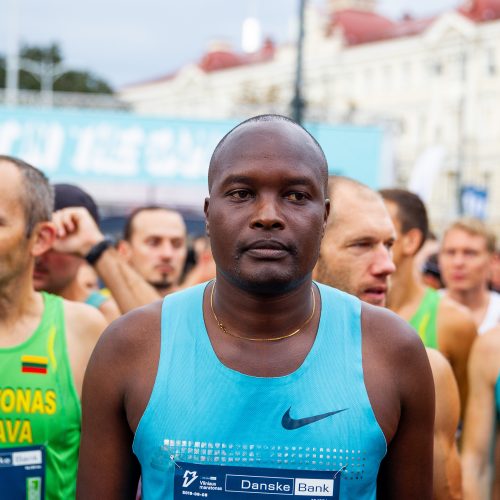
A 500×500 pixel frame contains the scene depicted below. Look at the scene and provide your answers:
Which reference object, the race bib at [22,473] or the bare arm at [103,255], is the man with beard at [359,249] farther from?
the race bib at [22,473]

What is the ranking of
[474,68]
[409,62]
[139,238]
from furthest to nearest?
1. [409,62]
2. [474,68]
3. [139,238]

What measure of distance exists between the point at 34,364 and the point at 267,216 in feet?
4.43

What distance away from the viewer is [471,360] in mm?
3752

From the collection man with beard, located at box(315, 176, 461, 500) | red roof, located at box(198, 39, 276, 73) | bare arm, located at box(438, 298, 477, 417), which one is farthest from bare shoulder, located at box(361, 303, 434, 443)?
red roof, located at box(198, 39, 276, 73)

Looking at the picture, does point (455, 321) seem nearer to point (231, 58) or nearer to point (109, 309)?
point (109, 309)

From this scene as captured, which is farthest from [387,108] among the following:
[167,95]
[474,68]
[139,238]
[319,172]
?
[319,172]

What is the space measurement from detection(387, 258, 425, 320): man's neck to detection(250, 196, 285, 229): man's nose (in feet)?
8.26

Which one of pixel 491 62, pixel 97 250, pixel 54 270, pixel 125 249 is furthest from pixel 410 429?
pixel 491 62

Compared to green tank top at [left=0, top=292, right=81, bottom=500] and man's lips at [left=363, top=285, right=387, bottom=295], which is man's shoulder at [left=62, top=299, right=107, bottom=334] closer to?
green tank top at [left=0, top=292, right=81, bottom=500]

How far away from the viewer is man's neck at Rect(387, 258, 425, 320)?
14.8ft

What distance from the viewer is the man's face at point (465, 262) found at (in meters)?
6.23

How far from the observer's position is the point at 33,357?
3.08 meters

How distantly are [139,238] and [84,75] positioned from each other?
6588 centimetres

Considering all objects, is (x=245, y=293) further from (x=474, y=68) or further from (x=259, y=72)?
(x=259, y=72)
